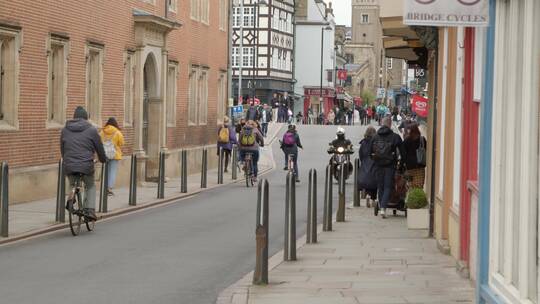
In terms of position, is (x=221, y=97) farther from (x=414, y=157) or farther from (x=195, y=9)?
(x=414, y=157)

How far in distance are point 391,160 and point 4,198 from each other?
24.0 ft

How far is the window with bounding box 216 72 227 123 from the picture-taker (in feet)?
145

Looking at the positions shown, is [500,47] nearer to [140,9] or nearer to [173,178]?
[140,9]

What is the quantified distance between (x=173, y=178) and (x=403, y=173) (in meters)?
15.1

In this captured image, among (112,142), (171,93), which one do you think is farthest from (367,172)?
(171,93)

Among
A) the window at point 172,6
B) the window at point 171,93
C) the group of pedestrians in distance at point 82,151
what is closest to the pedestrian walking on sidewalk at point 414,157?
the group of pedestrians in distance at point 82,151

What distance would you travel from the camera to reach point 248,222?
1980 centimetres

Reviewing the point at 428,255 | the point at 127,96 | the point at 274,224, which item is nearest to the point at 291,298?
the point at 428,255

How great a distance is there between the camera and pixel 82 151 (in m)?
16.5

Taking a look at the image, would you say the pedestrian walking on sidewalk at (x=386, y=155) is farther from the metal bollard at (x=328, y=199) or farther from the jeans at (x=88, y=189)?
the jeans at (x=88, y=189)

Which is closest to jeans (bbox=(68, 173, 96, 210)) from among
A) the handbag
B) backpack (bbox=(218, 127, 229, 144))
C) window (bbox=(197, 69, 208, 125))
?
the handbag

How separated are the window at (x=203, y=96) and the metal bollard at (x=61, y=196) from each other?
22367mm

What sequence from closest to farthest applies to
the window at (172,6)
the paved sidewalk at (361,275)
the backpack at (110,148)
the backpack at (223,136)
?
the paved sidewalk at (361,275) < the backpack at (110,148) < the window at (172,6) < the backpack at (223,136)

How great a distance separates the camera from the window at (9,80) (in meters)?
22.0
